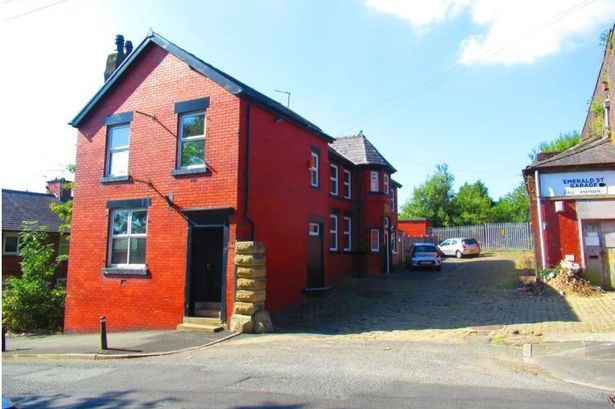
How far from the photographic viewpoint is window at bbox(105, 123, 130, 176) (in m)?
15.3

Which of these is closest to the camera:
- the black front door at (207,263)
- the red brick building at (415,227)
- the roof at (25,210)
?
the black front door at (207,263)

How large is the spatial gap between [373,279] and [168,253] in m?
12.1

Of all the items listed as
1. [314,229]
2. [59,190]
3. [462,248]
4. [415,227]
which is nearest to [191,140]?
[314,229]

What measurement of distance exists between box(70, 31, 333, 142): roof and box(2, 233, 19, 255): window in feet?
58.5

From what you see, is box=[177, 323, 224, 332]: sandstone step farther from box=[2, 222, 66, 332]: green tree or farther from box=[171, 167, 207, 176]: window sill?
box=[2, 222, 66, 332]: green tree

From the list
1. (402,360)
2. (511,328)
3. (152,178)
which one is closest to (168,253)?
(152,178)

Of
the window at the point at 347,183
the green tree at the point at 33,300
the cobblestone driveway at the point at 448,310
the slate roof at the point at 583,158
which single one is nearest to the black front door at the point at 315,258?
the cobblestone driveway at the point at 448,310

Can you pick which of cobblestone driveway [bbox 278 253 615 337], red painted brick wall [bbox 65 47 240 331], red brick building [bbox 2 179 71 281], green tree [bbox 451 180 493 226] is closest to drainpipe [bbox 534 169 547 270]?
cobblestone driveway [bbox 278 253 615 337]

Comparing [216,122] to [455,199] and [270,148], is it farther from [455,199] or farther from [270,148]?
[455,199]

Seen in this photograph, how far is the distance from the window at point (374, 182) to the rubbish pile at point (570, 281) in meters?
10.7

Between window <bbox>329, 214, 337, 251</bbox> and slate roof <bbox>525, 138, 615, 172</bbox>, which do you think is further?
window <bbox>329, 214, 337, 251</bbox>

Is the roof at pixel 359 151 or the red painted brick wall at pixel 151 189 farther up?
the roof at pixel 359 151

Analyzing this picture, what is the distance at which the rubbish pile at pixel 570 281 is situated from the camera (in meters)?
15.7

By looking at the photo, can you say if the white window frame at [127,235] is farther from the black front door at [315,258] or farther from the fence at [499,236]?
the fence at [499,236]
